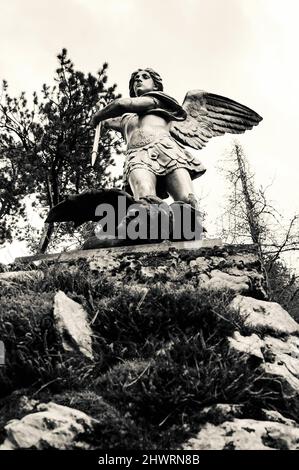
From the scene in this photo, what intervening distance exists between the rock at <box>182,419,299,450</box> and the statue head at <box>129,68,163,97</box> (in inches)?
164

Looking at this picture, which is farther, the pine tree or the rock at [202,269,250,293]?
the pine tree

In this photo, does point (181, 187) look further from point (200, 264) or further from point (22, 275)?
point (22, 275)

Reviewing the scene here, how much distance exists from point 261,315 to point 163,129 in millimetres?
2712

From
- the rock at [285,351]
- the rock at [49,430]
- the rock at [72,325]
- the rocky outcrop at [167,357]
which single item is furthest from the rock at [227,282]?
the rock at [49,430]

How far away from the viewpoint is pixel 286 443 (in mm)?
1942

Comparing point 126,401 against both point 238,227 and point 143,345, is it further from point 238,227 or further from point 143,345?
point 238,227

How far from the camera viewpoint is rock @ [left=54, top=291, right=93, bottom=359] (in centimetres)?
249

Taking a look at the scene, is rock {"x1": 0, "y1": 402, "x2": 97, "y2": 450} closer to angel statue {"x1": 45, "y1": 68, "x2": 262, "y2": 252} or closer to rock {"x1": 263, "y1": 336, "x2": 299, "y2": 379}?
rock {"x1": 263, "y1": 336, "x2": 299, "y2": 379}

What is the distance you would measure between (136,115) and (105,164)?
5804mm

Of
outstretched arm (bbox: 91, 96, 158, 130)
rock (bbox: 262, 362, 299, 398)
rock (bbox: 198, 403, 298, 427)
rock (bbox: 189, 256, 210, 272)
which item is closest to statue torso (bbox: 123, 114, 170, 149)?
outstretched arm (bbox: 91, 96, 158, 130)

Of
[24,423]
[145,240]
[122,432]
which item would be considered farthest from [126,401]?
[145,240]

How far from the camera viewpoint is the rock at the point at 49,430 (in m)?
1.84

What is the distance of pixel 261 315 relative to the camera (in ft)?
9.89

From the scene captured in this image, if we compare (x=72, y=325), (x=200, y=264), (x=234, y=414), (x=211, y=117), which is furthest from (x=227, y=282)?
(x=211, y=117)
